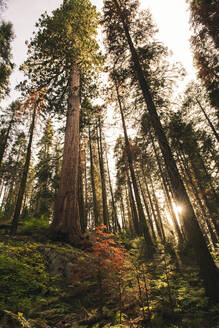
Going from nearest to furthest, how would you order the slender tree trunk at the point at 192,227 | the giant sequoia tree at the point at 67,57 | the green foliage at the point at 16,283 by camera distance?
the green foliage at the point at 16,283 → the slender tree trunk at the point at 192,227 → the giant sequoia tree at the point at 67,57

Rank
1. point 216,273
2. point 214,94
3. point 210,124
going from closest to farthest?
point 216,273
point 214,94
point 210,124

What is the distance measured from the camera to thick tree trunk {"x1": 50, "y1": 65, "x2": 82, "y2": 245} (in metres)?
4.98

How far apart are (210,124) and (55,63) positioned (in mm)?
12952

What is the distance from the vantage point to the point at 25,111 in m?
10.8

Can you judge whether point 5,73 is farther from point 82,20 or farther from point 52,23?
point 82,20

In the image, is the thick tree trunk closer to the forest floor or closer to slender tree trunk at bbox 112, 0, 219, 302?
the forest floor

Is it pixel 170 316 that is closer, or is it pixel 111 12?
pixel 170 316

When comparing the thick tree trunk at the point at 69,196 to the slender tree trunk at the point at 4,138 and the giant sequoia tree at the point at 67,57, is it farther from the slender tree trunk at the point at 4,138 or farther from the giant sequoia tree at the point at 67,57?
the slender tree trunk at the point at 4,138

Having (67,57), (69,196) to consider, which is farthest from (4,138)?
(69,196)

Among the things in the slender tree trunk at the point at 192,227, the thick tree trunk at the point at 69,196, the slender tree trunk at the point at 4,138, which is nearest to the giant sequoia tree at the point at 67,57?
the thick tree trunk at the point at 69,196

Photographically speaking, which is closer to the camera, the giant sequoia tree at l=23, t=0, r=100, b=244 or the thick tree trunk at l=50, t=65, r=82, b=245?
the thick tree trunk at l=50, t=65, r=82, b=245

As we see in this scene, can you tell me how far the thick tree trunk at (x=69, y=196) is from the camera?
4980mm

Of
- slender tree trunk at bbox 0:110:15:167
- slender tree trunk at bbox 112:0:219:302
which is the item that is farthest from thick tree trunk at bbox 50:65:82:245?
slender tree trunk at bbox 0:110:15:167

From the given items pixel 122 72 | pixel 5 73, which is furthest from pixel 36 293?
pixel 5 73
